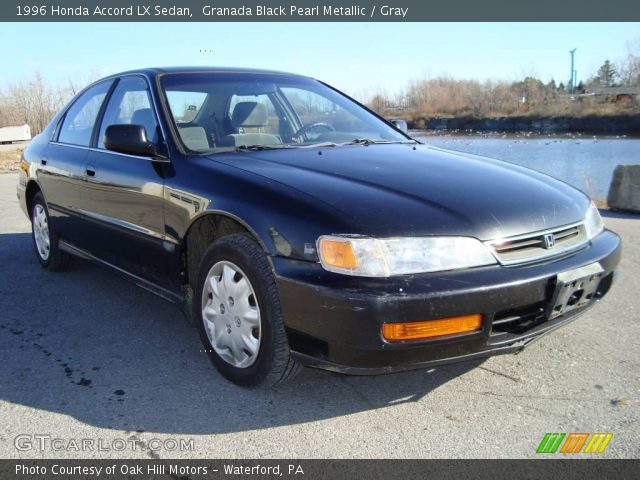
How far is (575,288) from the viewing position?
2639 mm

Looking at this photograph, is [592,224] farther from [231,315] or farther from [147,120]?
[147,120]

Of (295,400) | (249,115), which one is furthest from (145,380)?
(249,115)

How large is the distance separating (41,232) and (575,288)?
168 inches

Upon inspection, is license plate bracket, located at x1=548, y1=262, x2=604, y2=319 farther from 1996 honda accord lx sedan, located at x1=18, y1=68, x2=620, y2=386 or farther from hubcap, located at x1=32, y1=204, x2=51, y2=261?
hubcap, located at x1=32, y1=204, x2=51, y2=261

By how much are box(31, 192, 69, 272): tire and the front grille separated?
144 inches

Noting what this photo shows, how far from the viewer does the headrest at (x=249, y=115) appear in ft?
12.2

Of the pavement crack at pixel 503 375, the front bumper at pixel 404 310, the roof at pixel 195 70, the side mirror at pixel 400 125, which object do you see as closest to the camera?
the front bumper at pixel 404 310

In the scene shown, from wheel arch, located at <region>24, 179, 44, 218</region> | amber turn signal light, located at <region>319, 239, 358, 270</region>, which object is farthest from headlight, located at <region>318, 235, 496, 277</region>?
wheel arch, located at <region>24, 179, 44, 218</region>

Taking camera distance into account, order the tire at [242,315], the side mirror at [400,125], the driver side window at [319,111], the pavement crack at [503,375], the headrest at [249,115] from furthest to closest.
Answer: the side mirror at [400,125]
the driver side window at [319,111]
the headrest at [249,115]
the pavement crack at [503,375]
the tire at [242,315]

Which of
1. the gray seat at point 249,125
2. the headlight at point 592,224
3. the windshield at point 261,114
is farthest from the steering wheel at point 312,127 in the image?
the headlight at point 592,224

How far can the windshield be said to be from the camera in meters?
3.49

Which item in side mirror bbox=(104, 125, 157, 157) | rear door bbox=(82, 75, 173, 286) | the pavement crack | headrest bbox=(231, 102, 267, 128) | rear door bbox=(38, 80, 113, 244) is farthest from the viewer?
rear door bbox=(38, 80, 113, 244)

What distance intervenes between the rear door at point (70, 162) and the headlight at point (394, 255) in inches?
98.0

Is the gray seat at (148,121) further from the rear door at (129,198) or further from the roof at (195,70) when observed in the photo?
the roof at (195,70)
